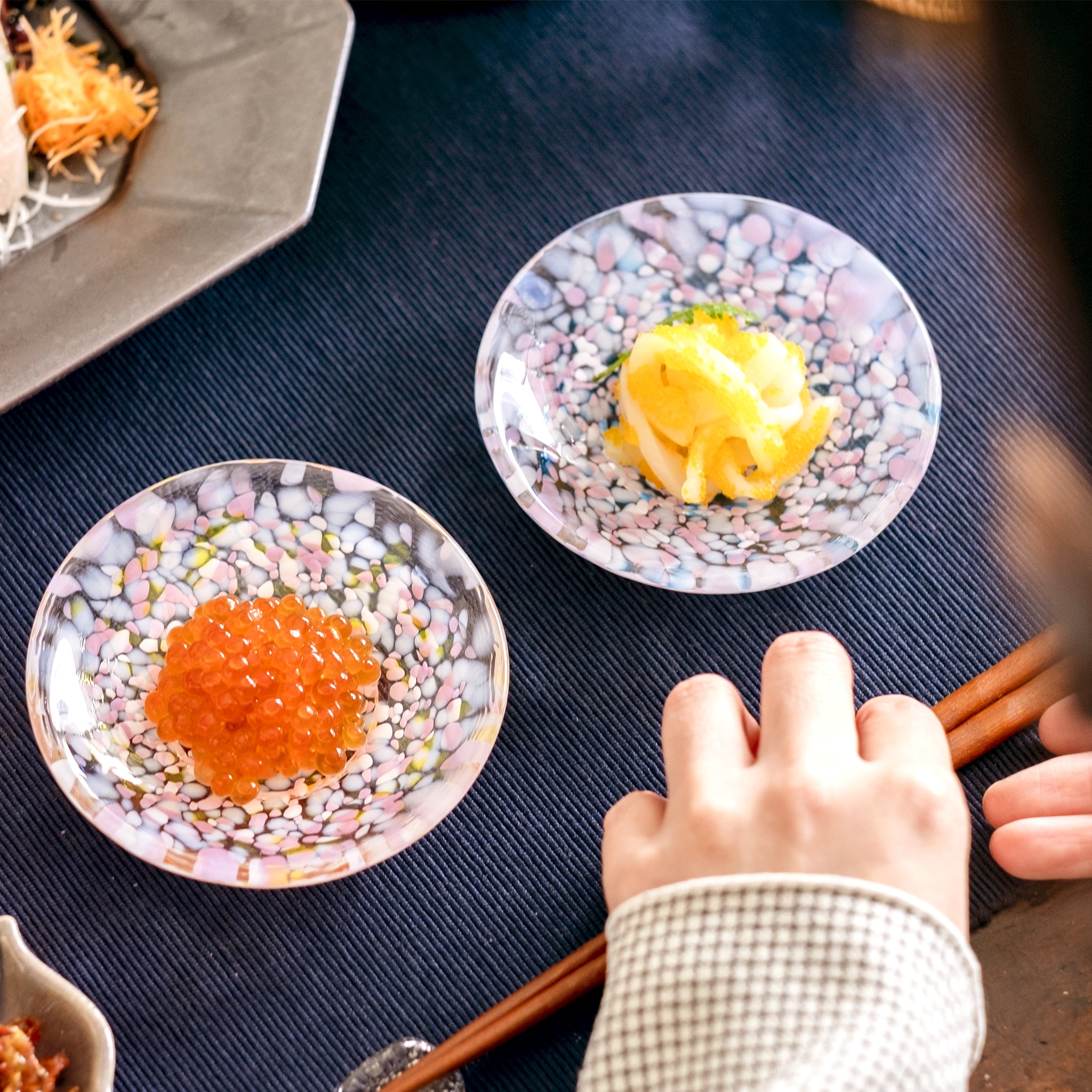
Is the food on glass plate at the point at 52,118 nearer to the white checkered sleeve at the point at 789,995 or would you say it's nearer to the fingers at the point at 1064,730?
the white checkered sleeve at the point at 789,995

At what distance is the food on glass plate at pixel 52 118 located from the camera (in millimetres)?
1322

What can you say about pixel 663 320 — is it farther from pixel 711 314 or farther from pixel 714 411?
pixel 714 411

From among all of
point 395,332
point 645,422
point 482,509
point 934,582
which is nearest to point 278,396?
point 395,332

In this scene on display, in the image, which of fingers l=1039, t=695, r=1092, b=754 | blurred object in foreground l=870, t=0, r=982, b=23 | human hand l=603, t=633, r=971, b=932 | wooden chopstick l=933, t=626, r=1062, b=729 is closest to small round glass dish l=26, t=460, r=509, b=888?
human hand l=603, t=633, r=971, b=932

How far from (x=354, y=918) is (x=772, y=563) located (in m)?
0.64

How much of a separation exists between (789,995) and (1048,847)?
477 millimetres

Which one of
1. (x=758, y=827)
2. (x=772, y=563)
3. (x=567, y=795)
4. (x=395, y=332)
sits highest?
(x=395, y=332)

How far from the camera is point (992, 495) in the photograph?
143 centimetres

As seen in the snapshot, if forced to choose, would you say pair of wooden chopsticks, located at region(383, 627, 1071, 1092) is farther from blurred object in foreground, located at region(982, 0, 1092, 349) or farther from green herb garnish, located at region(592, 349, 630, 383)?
blurred object in foreground, located at region(982, 0, 1092, 349)

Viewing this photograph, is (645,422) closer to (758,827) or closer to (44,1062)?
(758,827)

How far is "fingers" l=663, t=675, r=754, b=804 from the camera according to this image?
3.07 feet

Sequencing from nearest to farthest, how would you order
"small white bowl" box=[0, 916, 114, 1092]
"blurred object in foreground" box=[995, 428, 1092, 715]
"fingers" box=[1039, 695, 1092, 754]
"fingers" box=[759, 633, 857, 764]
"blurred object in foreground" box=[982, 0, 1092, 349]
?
"blurred object in foreground" box=[982, 0, 1092, 349] < "fingers" box=[759, 633, 857, 764] < "small white bowl" box=[0, 916, 114, 1092] < "fingers" box=[1039, 695, 1092, 754] < "blurred object in foreground" box=[995, 428, 1092, 715]

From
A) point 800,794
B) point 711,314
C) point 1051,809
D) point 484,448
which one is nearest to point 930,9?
point 711,314

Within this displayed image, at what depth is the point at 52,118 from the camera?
4.40 feet
